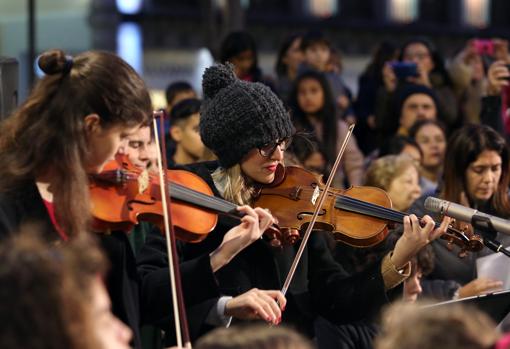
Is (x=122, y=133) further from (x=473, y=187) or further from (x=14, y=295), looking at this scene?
(x=473, y=187)

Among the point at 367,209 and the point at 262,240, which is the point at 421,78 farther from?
the point at 262,240

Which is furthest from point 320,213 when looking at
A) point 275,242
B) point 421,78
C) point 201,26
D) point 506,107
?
point 201,26

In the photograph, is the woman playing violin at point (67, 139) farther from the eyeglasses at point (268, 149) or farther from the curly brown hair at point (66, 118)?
the eyeglasses at point (268, 149)

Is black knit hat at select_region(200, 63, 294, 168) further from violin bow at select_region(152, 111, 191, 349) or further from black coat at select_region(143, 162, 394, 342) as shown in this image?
violin bow at select_region(152, 111, 191, 349)

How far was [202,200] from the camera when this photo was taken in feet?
15.5

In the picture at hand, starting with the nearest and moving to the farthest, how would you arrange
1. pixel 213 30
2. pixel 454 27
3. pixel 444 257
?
pixel 444 257 → pixel 213 30 → pixel 454 27

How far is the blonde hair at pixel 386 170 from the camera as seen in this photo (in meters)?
8.00

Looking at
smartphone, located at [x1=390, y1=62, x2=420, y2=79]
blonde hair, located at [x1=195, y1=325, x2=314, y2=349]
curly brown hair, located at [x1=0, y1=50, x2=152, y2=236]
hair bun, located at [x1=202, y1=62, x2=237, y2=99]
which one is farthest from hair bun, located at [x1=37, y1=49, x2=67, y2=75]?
smartphone, located at [x1=390, y1=62, x2=420, y2=79]

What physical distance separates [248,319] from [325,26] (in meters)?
20.1

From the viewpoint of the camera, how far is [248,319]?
5023 mm

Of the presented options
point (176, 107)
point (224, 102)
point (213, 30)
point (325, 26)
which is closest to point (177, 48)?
point (325, 26)

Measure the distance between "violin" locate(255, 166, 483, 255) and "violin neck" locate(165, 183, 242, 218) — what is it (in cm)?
53

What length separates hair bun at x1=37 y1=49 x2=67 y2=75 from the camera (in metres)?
4.29

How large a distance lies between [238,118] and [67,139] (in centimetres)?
118
